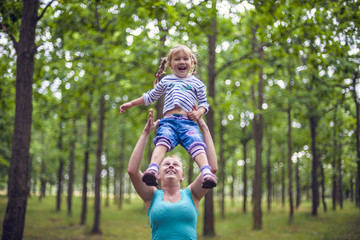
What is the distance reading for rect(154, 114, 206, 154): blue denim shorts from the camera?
2.91 meters

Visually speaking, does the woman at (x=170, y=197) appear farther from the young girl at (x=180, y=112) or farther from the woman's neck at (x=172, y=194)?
the young girl at (x=180, y=112)

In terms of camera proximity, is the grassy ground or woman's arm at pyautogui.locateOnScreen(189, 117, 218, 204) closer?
woman's arm at pyautogui.locateOnScreen(189, 117, 218, 204)

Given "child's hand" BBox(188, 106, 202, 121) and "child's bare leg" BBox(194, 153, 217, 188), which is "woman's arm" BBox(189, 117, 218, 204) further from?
"child's bare leg" BBox(194, 153, 217, 188)

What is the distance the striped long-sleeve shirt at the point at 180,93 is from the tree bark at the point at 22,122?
4.69m

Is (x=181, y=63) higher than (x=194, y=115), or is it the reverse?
(x=181, y=63)

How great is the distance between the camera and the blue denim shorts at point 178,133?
9.54ft

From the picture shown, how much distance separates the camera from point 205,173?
2.73 meters

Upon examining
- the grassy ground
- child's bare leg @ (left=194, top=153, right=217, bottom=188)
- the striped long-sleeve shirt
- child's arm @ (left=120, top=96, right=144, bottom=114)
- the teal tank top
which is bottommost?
the grassy ground

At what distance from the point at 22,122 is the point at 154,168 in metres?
5.16

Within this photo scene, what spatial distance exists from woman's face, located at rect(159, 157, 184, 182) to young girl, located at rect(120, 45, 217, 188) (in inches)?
9.6

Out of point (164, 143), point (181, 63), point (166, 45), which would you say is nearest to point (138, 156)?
point (164, 143)

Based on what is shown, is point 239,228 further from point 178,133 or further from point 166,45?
point 178,133

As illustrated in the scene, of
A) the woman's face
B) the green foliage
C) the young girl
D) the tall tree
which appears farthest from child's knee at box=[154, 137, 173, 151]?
the tall tree

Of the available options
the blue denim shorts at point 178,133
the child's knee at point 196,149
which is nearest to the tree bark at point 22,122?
the blue denim shorts at point 178,133
